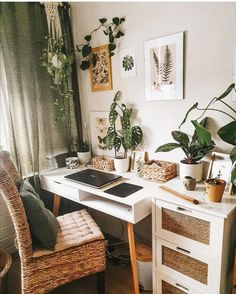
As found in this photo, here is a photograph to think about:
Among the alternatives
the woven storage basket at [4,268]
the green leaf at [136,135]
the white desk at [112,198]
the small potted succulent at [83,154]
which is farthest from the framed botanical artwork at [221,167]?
the woven storage basket at [4,268]

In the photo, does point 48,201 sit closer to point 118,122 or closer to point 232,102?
point 118,122

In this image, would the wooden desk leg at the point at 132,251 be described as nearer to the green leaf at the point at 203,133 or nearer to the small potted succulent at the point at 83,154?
the green leaf at the point at 203,133

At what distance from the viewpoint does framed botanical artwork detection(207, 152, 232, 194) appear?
149 cm

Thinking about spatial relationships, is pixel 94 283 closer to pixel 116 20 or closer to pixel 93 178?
pixel 93 178

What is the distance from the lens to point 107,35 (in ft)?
6.61

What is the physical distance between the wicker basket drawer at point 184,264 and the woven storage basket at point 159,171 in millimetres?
433

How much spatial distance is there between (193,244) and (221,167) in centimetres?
52

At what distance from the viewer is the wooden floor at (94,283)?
1734mm

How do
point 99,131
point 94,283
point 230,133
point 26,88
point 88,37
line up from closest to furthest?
point 230,133
point 94,283
point 26,88
point 88,37
point 99,131

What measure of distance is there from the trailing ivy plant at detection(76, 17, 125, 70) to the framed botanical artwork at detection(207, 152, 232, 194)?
120cm

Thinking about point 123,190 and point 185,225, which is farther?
point 123,190

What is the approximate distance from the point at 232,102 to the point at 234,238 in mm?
820

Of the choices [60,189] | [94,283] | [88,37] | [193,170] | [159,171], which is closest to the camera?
[193,170]

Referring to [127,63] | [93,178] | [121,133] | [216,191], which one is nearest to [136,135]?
[121,133]
